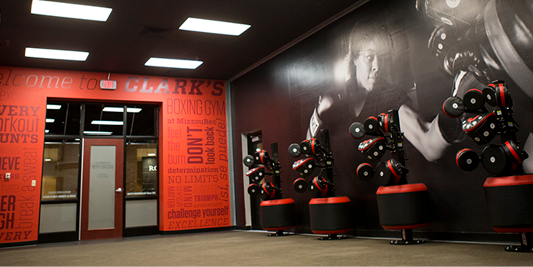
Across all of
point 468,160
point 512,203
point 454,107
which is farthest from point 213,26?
point 512,203

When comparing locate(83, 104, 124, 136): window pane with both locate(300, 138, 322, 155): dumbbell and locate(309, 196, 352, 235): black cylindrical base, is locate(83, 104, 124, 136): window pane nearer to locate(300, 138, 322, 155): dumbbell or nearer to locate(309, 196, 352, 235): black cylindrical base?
locate(300, 138, 322, 155): dumbbell

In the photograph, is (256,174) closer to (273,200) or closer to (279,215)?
(273,200)

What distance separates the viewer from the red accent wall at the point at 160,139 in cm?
679

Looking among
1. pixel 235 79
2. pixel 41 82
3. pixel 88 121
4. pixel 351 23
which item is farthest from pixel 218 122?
pixel 351 23

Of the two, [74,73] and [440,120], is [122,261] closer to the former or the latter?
[440,120]

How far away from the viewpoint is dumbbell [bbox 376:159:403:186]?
4117 mm

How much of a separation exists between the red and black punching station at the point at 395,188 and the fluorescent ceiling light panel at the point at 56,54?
521cm

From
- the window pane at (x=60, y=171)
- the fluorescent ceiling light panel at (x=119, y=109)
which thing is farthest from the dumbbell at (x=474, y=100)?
the window pane at (x=60, y=171)

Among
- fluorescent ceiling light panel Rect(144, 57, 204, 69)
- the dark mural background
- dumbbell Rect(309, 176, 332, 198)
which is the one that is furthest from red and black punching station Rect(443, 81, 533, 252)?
fluorescent ceiling light panel Rect(144, 57, 204, 69)

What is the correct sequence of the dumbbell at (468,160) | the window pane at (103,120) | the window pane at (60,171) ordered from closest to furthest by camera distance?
the dumbbell at (468,160)
the window pane at (60,171)
the window pane at (103,120)

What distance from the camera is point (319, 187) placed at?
512 cm

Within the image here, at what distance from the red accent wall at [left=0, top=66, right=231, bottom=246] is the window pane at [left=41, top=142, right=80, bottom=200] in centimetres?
31

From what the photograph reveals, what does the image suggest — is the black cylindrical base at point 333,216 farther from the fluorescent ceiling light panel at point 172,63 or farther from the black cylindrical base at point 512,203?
the fluorescent ceiling light panel at point 172,63

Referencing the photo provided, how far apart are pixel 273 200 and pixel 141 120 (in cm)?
373
